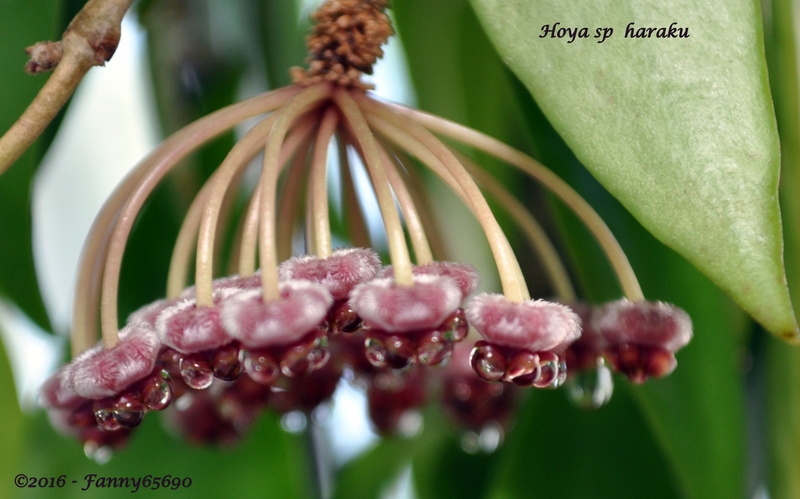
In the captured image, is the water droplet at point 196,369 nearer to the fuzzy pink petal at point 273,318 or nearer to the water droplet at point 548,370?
the fuzzy pink petal at point 273,318

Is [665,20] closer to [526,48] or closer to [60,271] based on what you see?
[526,48]

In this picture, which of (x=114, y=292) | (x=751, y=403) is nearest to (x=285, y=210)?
(x=114, y=292)

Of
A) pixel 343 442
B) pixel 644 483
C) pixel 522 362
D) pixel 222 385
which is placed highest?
pixel 522 362

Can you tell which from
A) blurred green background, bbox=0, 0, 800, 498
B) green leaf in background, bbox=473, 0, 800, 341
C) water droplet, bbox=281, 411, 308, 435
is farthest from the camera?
water droplet, bbox=281, 411, 308, 435

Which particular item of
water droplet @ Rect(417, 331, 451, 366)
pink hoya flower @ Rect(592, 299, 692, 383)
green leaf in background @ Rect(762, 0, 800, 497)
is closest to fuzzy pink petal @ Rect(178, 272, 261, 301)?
water droplet @ Rect(417, 331, 451, 366)

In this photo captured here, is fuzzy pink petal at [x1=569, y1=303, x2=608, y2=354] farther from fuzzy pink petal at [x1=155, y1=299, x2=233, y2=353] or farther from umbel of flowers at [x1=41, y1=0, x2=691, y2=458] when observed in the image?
fuzzy pink petal at [x1=155, y1=299, x2=233, y2=353]

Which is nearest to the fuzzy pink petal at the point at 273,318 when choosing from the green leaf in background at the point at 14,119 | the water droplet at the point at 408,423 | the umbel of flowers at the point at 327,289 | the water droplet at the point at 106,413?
the umbel of flowers at the point at 327,289
